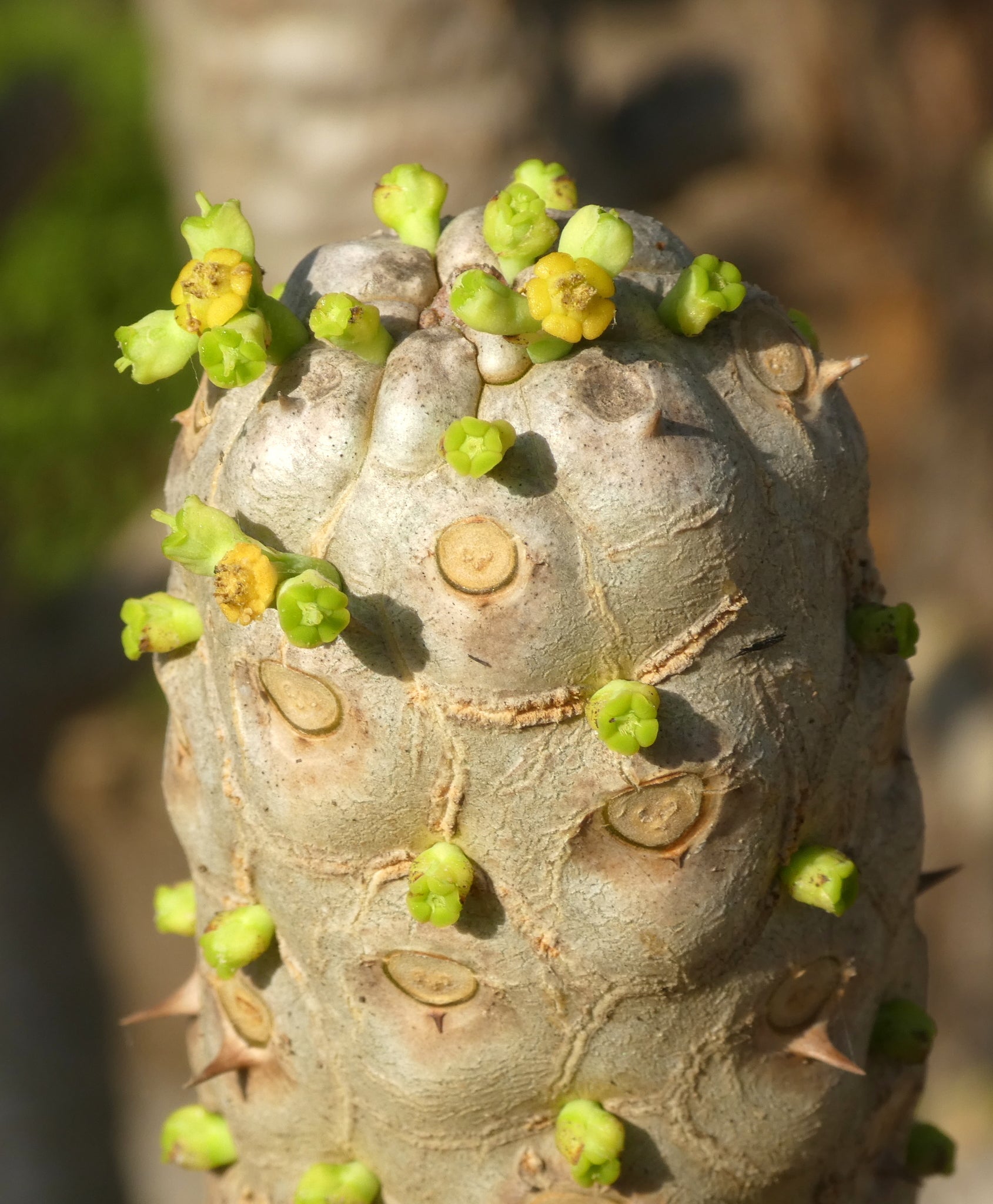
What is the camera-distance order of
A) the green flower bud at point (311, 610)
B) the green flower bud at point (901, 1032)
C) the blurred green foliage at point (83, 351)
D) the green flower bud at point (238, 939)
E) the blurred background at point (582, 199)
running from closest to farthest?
the green flower bud at point (311, 610), the green flower bud at point (238, 939), the green flower bud at point (901, 1032), the blurred background at point (582, 199), the blurred green foliage at point (83, 351)

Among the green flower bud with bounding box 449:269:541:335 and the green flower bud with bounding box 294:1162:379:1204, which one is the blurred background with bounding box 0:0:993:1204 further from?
the green flower bud with bounding box 294:1162:379:1204

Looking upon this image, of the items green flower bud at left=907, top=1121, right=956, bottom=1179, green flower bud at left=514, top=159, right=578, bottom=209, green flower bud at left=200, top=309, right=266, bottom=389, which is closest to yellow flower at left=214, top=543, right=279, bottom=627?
green flower bud at left=200, top=309, right=266, bottom=389

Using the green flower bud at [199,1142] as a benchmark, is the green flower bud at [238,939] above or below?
above

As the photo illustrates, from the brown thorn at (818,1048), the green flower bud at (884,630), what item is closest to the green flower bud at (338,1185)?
the brown thorn at (818,1048)

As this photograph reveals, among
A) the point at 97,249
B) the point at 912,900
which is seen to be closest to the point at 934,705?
the point at 912,900

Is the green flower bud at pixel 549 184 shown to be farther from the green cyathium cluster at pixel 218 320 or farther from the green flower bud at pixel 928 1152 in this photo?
the green flower bud at pixel 928 1152

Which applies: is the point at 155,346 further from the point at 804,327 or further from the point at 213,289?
the point at 804,327

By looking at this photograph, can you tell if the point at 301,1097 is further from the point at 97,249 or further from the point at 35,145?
the point at 97,249
